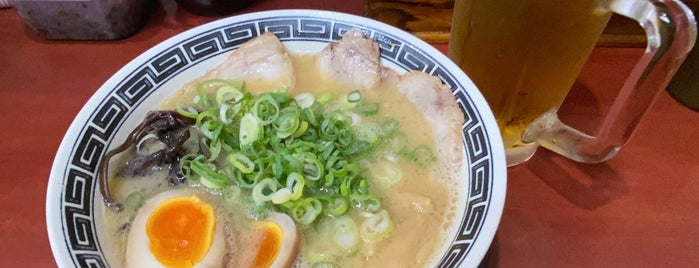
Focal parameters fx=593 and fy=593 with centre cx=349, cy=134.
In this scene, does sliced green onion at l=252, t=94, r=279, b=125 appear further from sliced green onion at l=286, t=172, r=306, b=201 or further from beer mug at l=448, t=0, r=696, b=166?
beer mug at l=448, t=0, r=696, b=166

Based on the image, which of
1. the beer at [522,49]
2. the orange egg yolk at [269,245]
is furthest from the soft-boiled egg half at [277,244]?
the beer at [522,49]

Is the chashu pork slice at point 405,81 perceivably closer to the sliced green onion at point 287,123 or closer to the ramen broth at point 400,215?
the ramen broth at point 400,215

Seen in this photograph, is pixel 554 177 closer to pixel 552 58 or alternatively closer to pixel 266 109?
pixel 552 58

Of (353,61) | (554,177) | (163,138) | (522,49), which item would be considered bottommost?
(554,177)

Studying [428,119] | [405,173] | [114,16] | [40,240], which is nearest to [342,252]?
[405,173]

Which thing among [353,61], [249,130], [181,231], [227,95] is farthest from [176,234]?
[353,61]

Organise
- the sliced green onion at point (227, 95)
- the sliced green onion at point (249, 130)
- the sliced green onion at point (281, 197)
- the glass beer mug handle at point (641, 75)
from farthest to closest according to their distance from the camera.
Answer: the sliced green onion at point (227, 95)
the sliced green onion at point (249, 130)
the sliced green onion at point (281, 197)
the glass beer mug handle at point (641, 75)

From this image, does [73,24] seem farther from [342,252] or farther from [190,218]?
[342,252]
